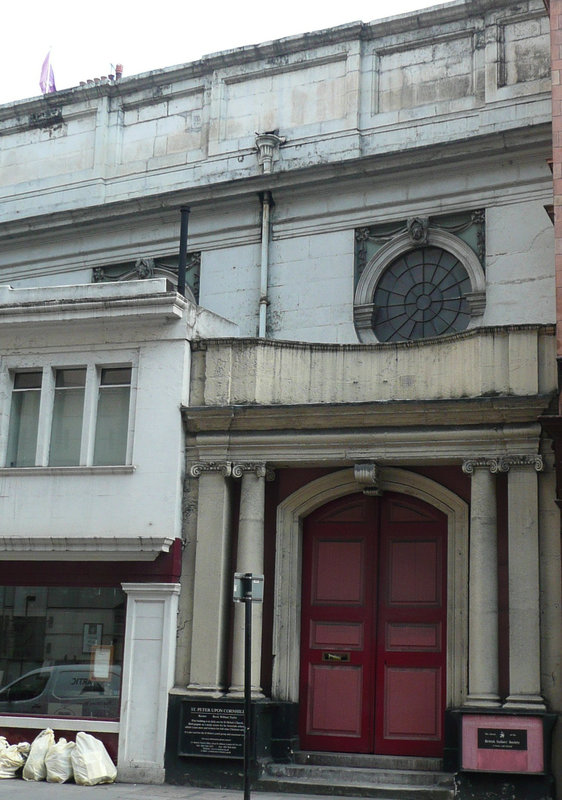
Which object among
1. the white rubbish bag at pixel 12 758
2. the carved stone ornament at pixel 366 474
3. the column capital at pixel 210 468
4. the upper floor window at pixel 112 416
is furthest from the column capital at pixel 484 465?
the white rubbish bag at pixel 12 758

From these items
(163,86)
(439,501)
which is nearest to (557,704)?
(439,501)

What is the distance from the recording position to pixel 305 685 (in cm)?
1656

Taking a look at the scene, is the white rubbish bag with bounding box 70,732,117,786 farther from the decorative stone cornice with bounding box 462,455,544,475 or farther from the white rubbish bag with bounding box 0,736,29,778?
the decorative stone cornice with bounding box 462,455,544,475

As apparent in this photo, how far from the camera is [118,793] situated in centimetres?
1504

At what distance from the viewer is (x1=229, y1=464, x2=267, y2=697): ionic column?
16.1 metres

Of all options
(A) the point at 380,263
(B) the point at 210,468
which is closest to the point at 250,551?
(B) the point at 210,468

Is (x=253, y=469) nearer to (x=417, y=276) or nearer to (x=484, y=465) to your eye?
(x=484, y=465)

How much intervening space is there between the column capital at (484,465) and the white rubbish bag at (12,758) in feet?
25.5

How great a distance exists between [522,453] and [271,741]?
5558mm

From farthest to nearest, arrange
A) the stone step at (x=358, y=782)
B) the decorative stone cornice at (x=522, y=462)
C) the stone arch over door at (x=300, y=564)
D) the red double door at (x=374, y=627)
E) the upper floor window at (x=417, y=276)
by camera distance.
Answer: the upper floor window at (x=417, y=276), the red double door at (x=374, y=627), the stone arch over door at (x=300, y=564), the decorative stone cornice at (x=522, y=462), the stone step at (x=358, y=782)

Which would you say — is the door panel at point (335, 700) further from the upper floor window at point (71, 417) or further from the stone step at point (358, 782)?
the upper floor window at point (71, 417)

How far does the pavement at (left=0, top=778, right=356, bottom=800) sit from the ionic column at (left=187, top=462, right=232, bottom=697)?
4.53 feet

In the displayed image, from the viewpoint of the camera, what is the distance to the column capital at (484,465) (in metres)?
15.4

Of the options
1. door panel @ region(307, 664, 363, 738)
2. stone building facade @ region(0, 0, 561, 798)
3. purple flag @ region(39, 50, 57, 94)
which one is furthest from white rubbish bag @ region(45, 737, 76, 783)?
purple flag @ region(39, 50, 57, 94)
